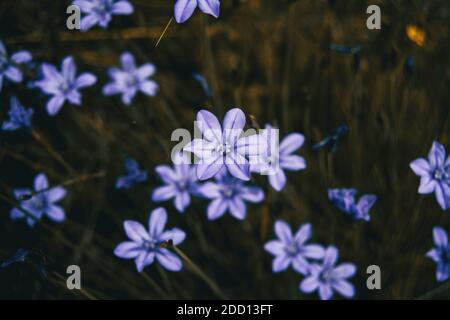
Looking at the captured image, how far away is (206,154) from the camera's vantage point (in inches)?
61.1

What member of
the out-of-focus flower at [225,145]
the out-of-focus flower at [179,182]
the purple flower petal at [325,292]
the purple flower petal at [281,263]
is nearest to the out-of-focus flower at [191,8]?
the out-of-focus flower at [225,145]

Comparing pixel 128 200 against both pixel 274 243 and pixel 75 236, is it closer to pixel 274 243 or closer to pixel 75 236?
pixel 75 236

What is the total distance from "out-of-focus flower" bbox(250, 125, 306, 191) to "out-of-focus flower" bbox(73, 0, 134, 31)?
0.82m

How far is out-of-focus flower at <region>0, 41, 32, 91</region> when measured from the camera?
2100mm

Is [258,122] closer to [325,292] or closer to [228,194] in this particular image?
[228,194]

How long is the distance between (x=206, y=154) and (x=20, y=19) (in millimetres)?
1692

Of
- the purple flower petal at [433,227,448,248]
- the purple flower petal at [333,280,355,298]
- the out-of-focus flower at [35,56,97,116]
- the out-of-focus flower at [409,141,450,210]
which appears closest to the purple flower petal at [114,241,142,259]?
the out-of-focus flower at [35,56,97,116]

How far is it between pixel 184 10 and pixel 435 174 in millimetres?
1105

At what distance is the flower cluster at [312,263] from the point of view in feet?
6.61

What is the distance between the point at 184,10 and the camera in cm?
149

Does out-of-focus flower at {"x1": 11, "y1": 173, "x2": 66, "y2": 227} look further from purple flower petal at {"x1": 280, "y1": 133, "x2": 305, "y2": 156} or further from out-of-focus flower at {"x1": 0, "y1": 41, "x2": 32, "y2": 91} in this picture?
purple flower petal at {"x1": 280, "y1": 133, "x2": 305, "y2": 156}

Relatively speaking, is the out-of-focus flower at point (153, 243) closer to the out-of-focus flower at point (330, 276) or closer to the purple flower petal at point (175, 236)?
the purple flower petal at point (175, 236)

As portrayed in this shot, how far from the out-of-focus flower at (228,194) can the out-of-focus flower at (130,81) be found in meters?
0.58

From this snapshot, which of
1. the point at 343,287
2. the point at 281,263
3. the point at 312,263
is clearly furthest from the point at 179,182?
the point at 343,287
